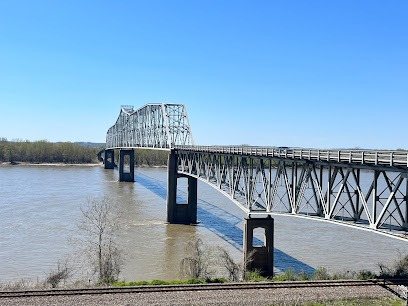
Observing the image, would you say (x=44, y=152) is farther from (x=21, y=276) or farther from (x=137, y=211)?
(x=21, y=276)

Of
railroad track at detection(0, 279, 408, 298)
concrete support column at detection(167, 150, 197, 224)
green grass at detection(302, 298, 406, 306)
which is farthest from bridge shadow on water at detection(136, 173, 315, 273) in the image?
green grass at detection(302, 298, 406, 306)

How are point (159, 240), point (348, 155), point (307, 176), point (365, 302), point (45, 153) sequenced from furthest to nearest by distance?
point (45, 153) → point (159, 240) → point (307, 176) → point (348, 155) → point (365, 302)

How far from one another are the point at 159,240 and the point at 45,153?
136 metres

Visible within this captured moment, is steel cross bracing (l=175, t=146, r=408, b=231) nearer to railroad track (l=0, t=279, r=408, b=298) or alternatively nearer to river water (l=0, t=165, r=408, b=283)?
railroad track (l=0, t=279, r=408, b=298)

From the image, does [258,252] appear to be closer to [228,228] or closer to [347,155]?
[347,155]

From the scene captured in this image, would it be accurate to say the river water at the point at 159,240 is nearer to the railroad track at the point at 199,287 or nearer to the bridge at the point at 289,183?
the bridge at the point at 289,183

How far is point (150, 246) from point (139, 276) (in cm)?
916

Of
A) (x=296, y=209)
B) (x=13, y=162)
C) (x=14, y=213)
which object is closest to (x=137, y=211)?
(x=14, y=213)

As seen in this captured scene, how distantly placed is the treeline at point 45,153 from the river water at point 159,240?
104 m

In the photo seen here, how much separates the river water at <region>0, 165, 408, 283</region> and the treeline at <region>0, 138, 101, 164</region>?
103642mm

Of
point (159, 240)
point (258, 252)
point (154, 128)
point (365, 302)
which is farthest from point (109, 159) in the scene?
point (365, 302)

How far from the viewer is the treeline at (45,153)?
160625 mm

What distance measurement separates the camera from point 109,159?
157m

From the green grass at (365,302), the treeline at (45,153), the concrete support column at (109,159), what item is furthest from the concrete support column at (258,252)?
the treeline at (45,153)
